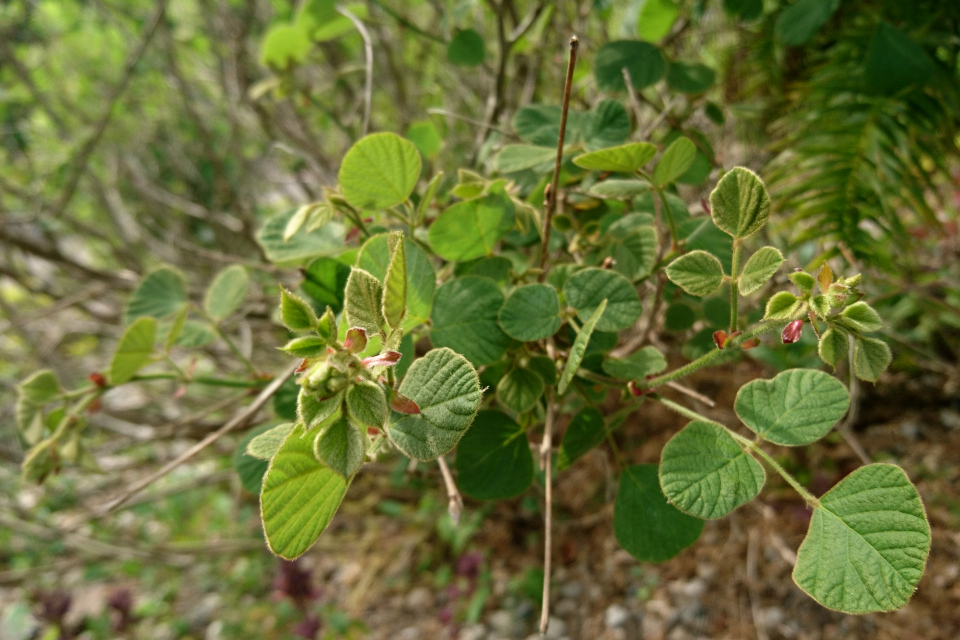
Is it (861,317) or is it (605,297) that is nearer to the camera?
(861,317)

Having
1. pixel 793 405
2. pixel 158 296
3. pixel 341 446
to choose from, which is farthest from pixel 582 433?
pixel 158 296

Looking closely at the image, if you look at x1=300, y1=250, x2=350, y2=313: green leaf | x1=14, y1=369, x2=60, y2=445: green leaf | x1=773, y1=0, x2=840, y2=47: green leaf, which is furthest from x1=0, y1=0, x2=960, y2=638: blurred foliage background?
x1=300, y1=250, x2=350, y2=313: green leaf

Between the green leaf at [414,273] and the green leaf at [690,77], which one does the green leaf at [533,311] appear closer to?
the green leaf at [414,273]

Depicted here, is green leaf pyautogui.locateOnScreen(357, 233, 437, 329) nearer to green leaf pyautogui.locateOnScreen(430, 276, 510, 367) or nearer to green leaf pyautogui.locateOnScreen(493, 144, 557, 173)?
green leaf pyautogui.locateOnScreen(430, 276, 510, 367)

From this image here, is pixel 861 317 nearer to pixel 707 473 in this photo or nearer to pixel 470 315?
pixel 707 473

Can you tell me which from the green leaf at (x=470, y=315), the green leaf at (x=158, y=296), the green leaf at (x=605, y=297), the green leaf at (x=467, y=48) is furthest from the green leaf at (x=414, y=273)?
the green leaf at (x=467, y=48)

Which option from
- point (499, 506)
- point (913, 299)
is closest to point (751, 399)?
point (913, 299)

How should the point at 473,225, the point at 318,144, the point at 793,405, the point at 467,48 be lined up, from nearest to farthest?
the point at 793,405 < the point at 473,225 < the point at 467,48 < the point at 318,144
